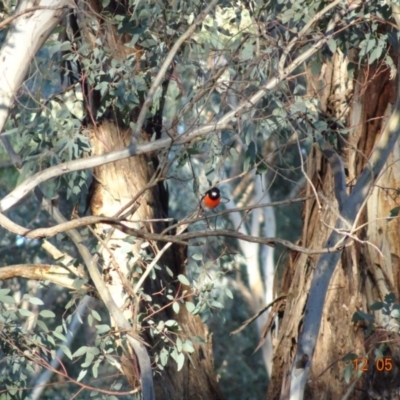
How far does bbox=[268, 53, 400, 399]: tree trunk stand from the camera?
A: 5.12 m

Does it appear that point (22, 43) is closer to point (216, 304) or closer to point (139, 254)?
point (139, 254)

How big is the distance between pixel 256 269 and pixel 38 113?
9524mm

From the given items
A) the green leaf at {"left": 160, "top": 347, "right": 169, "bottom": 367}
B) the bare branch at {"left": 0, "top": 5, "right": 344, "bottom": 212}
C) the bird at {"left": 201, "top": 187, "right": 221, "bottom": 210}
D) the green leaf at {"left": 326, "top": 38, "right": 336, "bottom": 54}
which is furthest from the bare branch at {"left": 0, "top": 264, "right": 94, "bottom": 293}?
the green leaf at {"left": 326, "top": 38, "right": 336, "bottom": 54}

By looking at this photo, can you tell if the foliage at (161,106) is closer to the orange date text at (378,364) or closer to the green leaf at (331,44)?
the green leaf at (331,44)

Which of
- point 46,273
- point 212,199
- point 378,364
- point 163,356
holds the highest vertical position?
point 212,199

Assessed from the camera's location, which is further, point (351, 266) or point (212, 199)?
point (351, 266)

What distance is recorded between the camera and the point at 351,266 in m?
5.35

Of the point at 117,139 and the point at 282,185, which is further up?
A: the point at 117,139

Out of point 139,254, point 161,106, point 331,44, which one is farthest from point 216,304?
point 331,44

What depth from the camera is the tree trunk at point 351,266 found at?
512 cm

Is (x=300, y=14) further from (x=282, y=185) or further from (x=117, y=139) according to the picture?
(x=282, y=185)

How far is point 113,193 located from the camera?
17.0ft

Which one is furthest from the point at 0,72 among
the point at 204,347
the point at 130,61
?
the point at 204,347

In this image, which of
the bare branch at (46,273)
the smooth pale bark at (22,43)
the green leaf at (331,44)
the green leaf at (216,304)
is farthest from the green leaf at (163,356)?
the green leaf at (331,44)
